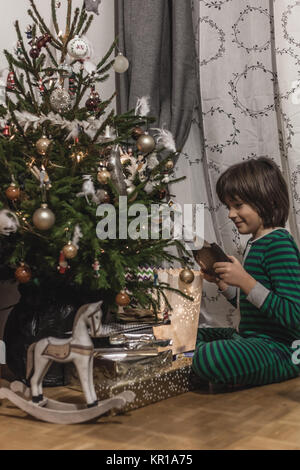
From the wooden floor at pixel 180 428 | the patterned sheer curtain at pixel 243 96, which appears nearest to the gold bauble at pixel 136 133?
the patterned sheer curtain at pixel 243 96

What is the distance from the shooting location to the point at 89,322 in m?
1.19

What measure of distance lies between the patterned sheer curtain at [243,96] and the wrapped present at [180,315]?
38cm

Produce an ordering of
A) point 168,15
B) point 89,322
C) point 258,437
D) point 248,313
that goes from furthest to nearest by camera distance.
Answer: point 168,15
point 248,313
point 89,322
point 258,437

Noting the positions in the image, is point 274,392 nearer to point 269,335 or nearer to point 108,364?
point 269,335

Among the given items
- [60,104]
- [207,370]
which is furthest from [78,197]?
[207,370]

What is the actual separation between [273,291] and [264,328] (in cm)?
12

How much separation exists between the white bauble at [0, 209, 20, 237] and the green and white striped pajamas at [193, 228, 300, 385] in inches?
22.0

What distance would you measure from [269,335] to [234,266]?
222 millimetres

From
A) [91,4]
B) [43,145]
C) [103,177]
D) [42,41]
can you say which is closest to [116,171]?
[103,177]

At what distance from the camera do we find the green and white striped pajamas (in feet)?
4.67

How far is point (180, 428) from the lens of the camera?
1.15 meters

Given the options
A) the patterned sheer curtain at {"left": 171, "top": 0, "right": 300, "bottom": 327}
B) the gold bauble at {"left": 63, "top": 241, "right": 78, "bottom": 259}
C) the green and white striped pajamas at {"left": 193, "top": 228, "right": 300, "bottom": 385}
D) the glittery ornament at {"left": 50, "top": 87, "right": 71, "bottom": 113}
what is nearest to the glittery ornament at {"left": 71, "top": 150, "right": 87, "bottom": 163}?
the glittery ornament at {"left": 50, "top": 87, "right": 71, "bottom": 113}
